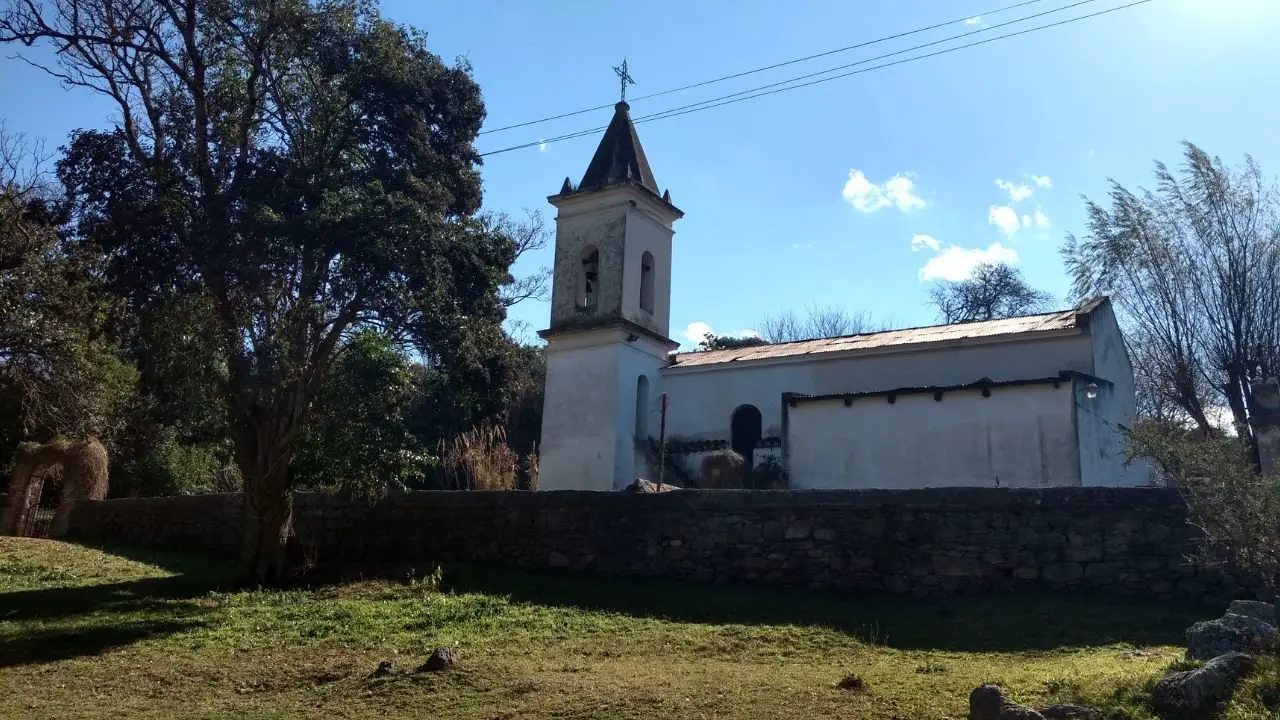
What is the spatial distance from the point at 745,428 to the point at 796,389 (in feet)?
5.08

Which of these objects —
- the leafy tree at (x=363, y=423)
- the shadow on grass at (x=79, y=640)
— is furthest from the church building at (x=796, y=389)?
the shadow on grass at (x=79, y=640)

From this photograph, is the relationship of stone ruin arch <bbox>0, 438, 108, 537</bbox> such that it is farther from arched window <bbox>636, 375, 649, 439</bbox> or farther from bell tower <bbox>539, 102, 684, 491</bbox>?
arched window <bbox>636, 375, 649, 439</bbox>

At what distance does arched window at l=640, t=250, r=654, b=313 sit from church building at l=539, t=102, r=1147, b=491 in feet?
0.16

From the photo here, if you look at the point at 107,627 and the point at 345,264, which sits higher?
the point at 345,264

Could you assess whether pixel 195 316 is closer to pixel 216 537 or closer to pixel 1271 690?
pixel 216 537

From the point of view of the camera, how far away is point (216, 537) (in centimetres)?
1720

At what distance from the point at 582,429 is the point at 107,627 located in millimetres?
12248

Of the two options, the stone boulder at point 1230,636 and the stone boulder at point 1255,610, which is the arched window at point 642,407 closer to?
the stone boulder at point 1255,610

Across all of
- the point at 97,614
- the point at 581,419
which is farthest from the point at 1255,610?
the point at 581,419

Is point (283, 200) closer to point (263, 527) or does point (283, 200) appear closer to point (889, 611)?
point (263, 527)

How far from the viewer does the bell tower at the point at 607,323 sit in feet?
72.2

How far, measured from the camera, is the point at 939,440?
1919 cm

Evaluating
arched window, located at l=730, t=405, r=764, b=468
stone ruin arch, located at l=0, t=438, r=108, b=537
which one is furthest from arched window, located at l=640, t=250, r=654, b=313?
stone ruin arch, located at l=0, t=438, r=108, b=537

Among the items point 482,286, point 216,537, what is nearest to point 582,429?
point 216,537
